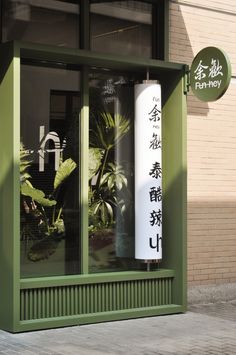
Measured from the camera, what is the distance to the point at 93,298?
7.75 m

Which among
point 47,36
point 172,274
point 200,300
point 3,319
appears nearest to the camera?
point 3,319

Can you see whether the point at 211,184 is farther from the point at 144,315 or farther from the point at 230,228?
the point at 144,315

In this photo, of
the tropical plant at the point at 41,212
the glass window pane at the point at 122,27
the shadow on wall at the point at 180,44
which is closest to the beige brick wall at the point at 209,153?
the shadow on wall at the point at 180,44

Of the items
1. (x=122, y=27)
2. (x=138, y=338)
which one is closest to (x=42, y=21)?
(x=122, y=27)

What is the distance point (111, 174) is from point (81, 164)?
602 millimetres

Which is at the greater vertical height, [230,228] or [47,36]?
[47,36]

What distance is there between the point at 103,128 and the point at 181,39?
5.83 ft

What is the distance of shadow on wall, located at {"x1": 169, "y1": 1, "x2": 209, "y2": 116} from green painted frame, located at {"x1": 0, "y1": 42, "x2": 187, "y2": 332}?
502 millimetres

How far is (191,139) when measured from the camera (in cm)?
904

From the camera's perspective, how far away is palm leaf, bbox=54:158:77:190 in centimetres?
783

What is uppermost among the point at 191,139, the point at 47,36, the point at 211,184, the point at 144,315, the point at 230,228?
the point at 47,36

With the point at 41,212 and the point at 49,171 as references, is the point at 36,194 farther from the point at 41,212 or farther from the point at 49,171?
the point at 49,171

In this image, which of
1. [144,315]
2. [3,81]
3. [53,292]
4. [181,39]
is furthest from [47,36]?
[144,315]

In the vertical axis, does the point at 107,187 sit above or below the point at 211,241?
above
